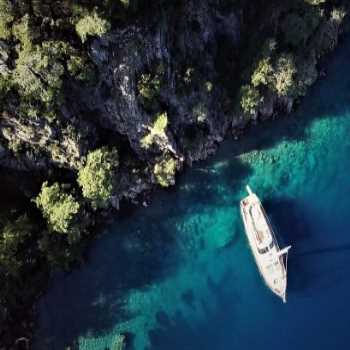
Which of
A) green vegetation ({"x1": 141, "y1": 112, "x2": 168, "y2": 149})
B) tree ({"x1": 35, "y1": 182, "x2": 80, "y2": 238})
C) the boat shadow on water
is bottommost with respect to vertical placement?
the boat shadow on water

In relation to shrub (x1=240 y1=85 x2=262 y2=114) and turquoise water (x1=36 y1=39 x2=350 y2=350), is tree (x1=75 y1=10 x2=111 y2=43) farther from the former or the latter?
turquoise water (x1=36 y1=39 x2=350 y2=350)

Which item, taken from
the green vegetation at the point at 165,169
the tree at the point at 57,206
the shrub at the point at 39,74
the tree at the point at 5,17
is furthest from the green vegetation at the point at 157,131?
the tree at the point at 5,17

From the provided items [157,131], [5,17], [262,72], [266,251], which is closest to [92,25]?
[5,17]

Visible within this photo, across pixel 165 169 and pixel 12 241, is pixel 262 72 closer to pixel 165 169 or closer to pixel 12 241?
pixel 165 169

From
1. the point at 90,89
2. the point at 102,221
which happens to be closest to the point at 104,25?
the point at 90,89

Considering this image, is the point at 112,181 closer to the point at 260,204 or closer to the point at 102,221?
the point at 102,221

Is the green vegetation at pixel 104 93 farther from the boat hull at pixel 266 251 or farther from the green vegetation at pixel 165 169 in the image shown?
the boat hull at pixel 266 251

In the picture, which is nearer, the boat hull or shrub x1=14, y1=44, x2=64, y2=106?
shrub x1=14, y1=44, x2=64, y2=106

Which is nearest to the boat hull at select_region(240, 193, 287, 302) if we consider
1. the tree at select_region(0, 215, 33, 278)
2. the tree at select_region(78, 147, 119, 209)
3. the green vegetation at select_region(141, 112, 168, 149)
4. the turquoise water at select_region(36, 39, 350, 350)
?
the turquoise water at select_region(36, 39, 350, 350)
